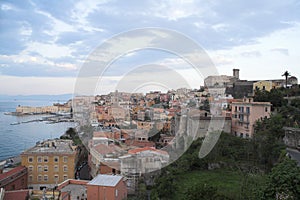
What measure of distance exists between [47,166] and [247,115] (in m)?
4.74

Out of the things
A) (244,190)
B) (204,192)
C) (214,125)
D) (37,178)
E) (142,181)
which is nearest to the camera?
(204,192)

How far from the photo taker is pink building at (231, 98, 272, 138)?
646 cm

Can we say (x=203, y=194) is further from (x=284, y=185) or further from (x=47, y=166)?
(x=47, y=166)

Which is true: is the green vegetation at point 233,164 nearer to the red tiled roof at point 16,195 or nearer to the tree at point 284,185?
the tree at point 284,185

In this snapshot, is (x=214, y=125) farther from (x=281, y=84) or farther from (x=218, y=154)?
(x=281, y=84)

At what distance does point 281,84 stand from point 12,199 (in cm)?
1029

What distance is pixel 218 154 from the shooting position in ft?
18.0

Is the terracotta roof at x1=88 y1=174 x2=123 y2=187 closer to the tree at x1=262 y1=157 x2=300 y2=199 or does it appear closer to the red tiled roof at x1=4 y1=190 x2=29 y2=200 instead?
the red tiled roof at x1=4 y1=190 x2=29 y2=200

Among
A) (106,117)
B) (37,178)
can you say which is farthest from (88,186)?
(106,117)

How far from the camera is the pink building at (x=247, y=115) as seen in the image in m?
6.46

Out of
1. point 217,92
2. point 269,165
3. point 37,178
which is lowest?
point 37,178

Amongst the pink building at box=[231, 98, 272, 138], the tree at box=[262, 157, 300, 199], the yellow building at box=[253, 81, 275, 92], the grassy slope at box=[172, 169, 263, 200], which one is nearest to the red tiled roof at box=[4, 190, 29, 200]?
the grassy slope at box=[172, 169, 263, 200]

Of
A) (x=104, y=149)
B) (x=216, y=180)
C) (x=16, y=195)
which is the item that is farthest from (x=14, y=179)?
(x=216, y=180)

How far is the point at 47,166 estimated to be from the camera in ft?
17.0
